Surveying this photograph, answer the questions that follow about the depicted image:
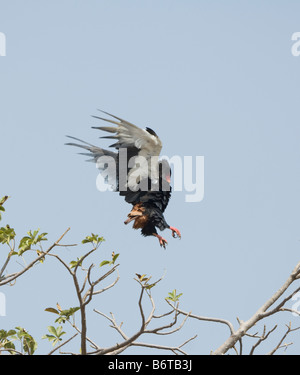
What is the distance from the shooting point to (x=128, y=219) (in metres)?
10.0

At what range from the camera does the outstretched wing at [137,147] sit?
9719 millimetres

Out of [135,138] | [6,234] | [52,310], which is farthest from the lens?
[135,138]

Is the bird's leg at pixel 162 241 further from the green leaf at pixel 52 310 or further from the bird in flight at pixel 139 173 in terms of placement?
the green leaf at pixel 52 310

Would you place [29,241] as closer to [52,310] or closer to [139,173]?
[52,310]

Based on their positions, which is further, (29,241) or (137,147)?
(137,147)

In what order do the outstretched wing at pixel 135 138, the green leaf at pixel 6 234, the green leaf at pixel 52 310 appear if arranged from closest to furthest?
the green leaf at pixel 52 310
the green leaf at pixel 6 234
the outstretched wing at pixel 135 138

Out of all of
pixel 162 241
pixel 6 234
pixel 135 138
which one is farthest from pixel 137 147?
pixel 6 234

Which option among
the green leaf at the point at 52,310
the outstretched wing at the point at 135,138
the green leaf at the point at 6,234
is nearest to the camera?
the green leaf at the point at 52,310

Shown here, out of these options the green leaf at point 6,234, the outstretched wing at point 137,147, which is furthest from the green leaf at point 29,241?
the outstretched wing at point 137,147

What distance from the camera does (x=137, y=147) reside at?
9.88 meters

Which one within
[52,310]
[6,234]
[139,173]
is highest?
[139,173]

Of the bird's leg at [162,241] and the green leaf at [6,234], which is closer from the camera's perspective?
the green leaf at [6,234]

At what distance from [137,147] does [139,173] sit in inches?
19.9

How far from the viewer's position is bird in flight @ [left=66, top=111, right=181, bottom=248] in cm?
983
